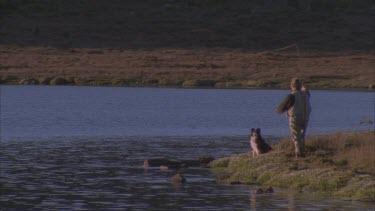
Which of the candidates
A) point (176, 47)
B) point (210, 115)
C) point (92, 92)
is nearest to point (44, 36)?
point (176, 47)

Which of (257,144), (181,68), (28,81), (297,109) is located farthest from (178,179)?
(181,68)

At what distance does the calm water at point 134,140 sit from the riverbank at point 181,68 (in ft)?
10.0

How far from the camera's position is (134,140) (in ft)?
103

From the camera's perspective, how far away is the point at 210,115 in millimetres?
43906

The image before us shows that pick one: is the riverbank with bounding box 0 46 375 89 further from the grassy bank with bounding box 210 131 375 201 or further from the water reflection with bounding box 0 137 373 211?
the grassy bank with bounding box 210 131 375 201

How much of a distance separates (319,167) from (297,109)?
125cm

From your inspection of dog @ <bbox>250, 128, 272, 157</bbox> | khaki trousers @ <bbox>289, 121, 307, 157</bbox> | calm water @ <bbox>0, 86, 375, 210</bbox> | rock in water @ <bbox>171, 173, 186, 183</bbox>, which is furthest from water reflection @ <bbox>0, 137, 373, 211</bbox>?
khaki trousers @ <bbox>289, 121, 307, 157</bbox>

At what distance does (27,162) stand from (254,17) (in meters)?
69.8

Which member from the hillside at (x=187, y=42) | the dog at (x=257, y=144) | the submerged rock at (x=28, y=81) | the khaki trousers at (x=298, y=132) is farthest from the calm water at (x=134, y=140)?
the hillside at (x=187, y=42)

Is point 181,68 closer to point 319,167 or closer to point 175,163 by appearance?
point 175,163

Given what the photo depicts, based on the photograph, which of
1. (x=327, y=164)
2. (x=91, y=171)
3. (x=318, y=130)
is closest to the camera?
(x=327, y=164)

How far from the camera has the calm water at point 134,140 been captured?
60.4 ft

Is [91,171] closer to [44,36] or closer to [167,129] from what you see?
[167,129]

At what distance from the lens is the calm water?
18.4 meters
